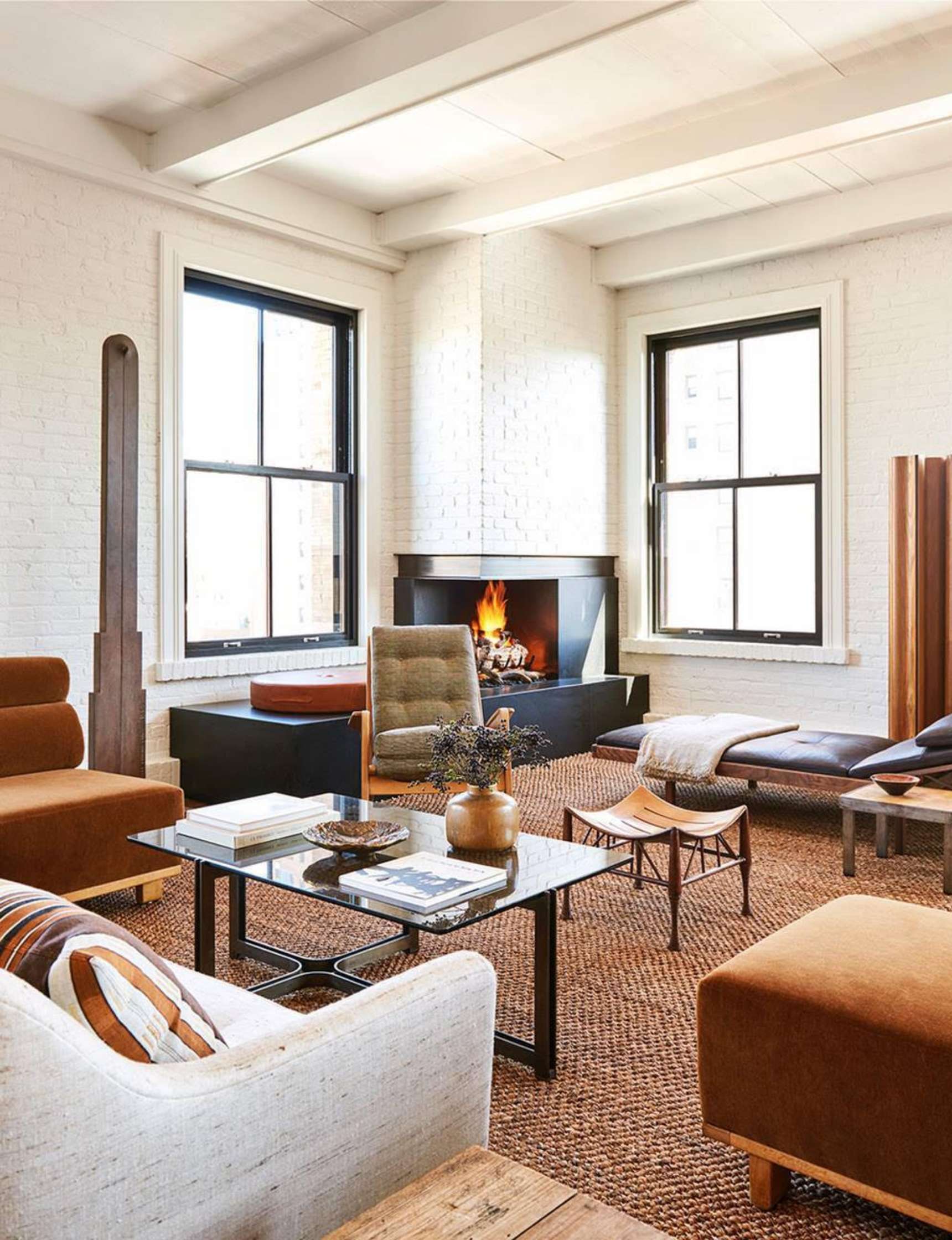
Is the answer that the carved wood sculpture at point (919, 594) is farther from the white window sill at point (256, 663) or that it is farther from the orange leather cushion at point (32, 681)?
the orange leather cushion at point (32, 681)

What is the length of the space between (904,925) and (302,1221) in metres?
1.43

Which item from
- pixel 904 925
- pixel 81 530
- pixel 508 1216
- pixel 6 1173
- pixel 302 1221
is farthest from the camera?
pixel 81 530

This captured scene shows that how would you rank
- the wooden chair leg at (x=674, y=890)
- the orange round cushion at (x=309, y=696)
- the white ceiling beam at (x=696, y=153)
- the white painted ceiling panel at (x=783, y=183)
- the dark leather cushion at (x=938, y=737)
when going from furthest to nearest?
the white painted ceiling panel at (x=783, y=183)
the orange round cushion at (x=309, y=696)
the white ceiling beam at (x=696, y=153)
the dark leather cushion at (x=938, y=737)
the wooden chair leg at (x=674, y=890)

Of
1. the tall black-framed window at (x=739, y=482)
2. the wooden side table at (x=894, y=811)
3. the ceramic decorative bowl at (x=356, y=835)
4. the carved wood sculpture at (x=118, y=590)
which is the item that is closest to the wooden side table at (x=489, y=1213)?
the ceramic decorative bowl at (x=356, y=835)

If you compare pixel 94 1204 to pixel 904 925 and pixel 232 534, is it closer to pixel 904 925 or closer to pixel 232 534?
pixel 904 925

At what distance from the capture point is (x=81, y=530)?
5355 mm

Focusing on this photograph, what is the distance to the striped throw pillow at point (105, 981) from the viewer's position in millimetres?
1243

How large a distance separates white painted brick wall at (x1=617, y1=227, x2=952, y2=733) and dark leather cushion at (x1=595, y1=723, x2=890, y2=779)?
4.12 feet

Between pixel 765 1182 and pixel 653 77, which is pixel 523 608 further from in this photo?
pixel 765 1182

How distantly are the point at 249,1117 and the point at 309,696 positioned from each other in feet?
14.2

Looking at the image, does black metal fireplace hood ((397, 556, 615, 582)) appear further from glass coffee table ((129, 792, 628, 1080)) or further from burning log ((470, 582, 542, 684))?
glass coffee table ((129, 792, 628, 1080))

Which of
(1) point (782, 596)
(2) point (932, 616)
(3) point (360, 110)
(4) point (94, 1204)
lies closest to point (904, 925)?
(4) point (94, 1204)

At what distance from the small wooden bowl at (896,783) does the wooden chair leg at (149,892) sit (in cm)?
274

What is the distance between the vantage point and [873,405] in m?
6.49
